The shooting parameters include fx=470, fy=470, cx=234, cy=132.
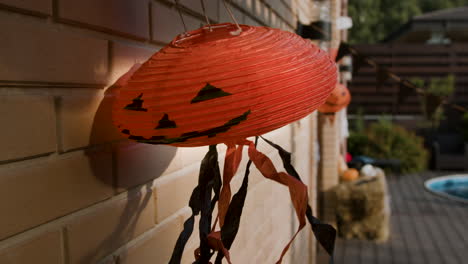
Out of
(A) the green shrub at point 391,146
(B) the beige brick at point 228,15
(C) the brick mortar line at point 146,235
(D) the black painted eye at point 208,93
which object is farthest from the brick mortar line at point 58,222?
(A) the green shrub at point 391,146

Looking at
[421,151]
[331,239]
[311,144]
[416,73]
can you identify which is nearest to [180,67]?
[331,239]

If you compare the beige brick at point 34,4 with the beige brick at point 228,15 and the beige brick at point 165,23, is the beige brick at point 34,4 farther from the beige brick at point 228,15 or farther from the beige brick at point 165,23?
the beige brick at point 228,15

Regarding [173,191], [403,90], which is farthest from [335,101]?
[173,191]

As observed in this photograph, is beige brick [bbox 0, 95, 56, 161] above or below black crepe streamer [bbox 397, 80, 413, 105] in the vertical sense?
below

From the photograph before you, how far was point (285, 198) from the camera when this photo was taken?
297cm

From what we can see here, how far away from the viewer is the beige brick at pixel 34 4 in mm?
728

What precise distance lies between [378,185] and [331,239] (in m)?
5.67

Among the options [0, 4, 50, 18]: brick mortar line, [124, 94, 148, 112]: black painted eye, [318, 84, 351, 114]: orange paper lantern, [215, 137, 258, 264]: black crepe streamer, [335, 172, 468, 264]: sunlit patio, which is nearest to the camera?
[0, 4, 50, 18]: brick mortar line

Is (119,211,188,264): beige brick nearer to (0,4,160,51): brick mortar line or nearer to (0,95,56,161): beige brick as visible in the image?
(0,95,56,161): beige brick

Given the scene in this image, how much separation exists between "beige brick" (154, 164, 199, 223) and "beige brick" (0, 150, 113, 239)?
242 mm

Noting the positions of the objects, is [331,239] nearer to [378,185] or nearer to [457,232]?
[378,185]

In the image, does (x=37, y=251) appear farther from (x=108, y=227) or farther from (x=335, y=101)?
(x=335, y=101)

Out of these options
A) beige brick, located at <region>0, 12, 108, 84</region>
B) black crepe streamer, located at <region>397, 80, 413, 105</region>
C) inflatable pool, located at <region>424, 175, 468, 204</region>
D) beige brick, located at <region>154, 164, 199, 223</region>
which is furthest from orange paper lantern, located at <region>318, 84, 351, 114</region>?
inflatable pool, located at <region>424, 175, 468, 204</region>

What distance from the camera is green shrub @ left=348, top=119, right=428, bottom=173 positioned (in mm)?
10336
